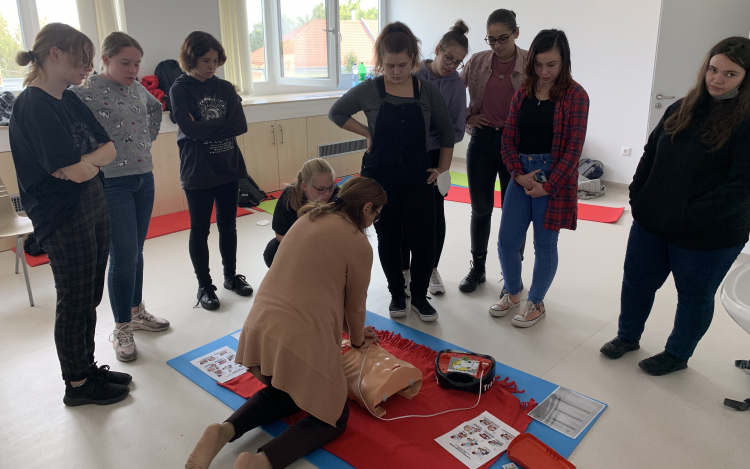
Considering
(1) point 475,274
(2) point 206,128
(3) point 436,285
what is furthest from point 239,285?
(1) point 475,274

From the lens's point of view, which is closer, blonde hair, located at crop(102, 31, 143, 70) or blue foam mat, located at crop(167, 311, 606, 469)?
blue foam mat, located at crop(167, 311, 606, 469)

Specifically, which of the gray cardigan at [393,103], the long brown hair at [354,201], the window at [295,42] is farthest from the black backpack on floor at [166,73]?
the long brown hair at [354,201]

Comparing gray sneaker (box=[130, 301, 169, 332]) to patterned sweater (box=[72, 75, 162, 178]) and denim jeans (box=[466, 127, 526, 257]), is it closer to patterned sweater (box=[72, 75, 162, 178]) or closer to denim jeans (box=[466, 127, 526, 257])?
patterned sweater (box=[72, 75, 162, 178])

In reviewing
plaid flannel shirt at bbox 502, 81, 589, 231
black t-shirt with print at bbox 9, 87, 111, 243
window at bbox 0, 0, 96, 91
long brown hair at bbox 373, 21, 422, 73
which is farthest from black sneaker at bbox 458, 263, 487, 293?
window at bbox 0, 0, 96, 91

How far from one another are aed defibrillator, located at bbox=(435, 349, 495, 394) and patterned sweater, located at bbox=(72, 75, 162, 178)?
1.58 meters

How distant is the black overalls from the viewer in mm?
2480

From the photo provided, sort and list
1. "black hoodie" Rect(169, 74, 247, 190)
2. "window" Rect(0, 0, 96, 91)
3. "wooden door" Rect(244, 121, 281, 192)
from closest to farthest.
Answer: "black hoodie" Rect(169, 74, 247, 190) < "window" Rect(0, 0, 96, 91) < "wooden door" Rect(244, 121, 281, 192)

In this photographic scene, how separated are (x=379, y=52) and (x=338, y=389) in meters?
1.50

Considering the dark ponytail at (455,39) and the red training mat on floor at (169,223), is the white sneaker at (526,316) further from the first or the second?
the red training mat on floor at (169,223)

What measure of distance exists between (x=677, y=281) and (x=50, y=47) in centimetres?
250

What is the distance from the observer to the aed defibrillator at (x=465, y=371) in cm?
215

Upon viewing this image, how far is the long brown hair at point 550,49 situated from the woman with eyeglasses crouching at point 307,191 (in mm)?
1018

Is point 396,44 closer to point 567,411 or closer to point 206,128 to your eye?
point 206,128

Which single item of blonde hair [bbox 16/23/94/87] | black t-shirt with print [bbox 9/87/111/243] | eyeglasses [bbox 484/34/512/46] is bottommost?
black t-shirt with print [bbox 9/87/111/243]
